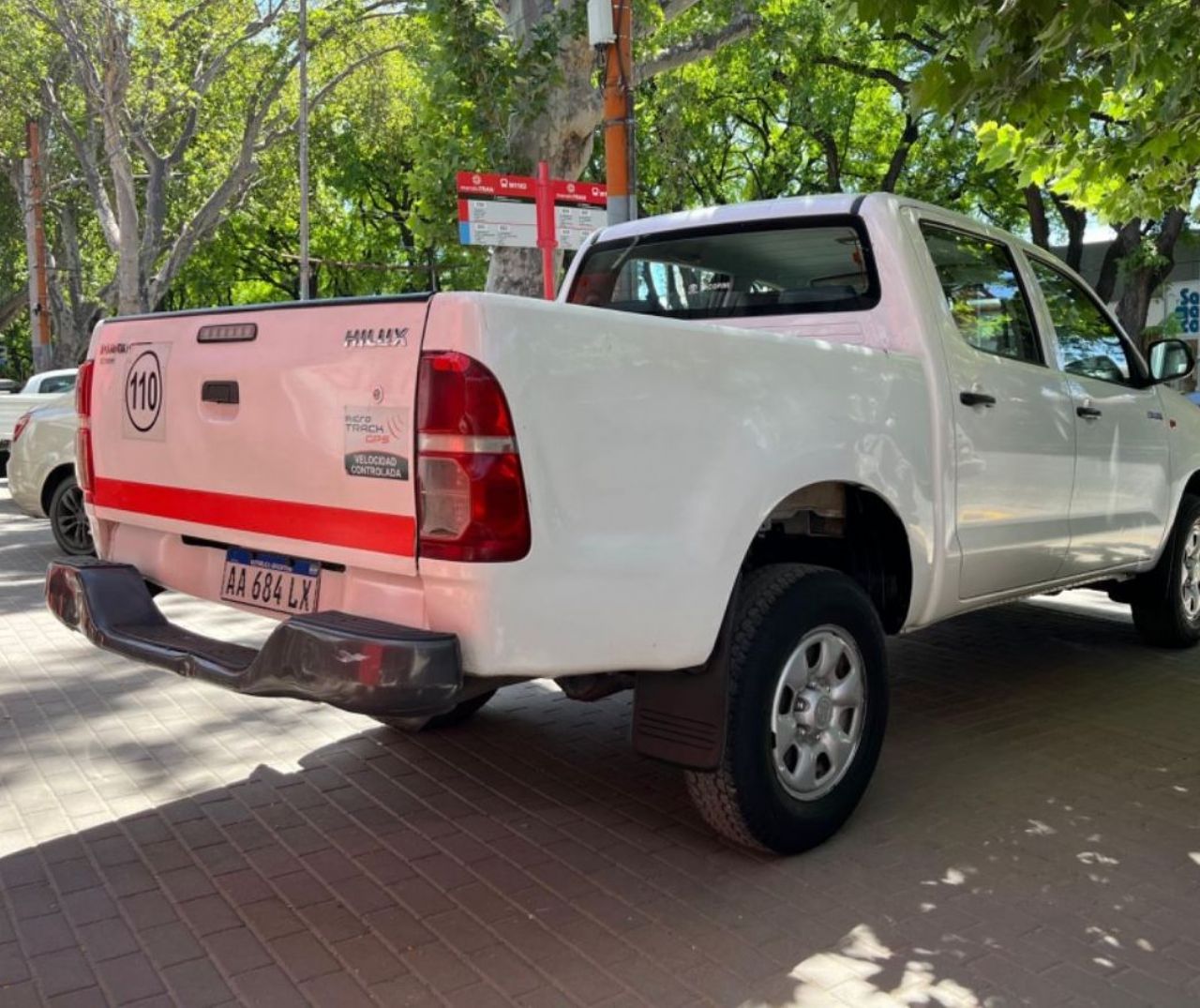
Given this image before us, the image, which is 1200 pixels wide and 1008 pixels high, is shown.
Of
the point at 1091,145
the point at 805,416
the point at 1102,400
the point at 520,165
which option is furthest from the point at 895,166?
the point at 805,416

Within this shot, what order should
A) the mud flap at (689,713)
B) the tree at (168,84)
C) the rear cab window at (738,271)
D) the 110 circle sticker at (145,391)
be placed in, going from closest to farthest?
the mud flap at (689,713), the 110 circle sticker at (145,391), the rear cab window at (738,271), the tree at (168,84)

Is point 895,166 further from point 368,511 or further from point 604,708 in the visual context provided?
point 368,511

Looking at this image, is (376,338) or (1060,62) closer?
(376,338)

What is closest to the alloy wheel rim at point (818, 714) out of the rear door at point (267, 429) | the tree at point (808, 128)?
the rear door at point (267, 429)

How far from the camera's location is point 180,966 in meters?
2.90

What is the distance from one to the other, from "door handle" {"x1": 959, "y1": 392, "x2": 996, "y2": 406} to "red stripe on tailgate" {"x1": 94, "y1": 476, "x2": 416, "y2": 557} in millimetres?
2192

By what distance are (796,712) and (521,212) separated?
242 inches

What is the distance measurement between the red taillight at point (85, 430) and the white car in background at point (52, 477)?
5637mm

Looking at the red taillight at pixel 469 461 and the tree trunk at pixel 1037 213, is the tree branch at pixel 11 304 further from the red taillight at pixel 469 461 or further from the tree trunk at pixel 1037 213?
the red taillight at pixel 469 461

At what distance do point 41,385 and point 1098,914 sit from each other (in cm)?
1743

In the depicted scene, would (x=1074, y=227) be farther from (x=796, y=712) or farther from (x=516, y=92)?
(x=796, y=712)

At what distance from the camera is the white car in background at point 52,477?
30.7 ft

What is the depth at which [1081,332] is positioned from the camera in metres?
5.23

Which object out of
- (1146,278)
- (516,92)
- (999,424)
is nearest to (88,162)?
(516,92)
